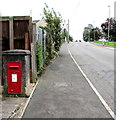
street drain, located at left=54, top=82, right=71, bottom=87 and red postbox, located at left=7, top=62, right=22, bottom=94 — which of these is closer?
red postbox, located at left=7, top=62, right=22, bottom=94

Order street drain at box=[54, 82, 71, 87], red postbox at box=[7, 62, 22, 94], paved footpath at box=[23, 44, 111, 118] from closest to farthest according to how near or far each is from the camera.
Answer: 1. paved footpath at box=[23, 44, 111, 118]
2. red postbox at box=[7, 62, 22, 94]
3. street drain at box=[54, 82, 71, 87]

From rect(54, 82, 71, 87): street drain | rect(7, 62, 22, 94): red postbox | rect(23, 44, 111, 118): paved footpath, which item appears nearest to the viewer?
rect(23, 44, 111, 118): paved footpath

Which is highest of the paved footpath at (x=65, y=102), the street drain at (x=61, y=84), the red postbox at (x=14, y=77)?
the red postbox at (x=14, y=77)

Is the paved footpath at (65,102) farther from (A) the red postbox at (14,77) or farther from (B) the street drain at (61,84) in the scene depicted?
(A) the red postbox at (14,77)

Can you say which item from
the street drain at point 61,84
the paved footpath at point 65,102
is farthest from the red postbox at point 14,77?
the street drain at point 61,84

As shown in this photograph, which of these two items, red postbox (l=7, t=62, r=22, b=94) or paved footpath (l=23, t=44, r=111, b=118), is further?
red postbox (l=7, t=62, r=22, b=94)

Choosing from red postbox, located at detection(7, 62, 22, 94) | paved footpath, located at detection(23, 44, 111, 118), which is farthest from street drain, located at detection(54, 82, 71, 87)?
red postbox, located at detection(7, 62, 22, 94)

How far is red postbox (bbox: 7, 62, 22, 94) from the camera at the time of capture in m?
4.79

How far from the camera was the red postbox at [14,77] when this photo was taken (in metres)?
4.79

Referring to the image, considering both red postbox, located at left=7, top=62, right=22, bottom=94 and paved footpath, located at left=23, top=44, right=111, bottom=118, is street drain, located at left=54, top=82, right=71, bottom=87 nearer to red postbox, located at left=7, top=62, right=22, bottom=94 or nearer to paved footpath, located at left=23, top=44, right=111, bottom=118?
paved footpath, located at left=23, top=44, right=111, bottom=118

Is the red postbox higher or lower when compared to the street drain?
higher

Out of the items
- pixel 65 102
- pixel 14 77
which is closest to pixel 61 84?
pixel 65 102

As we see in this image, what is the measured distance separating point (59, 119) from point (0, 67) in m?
3.05

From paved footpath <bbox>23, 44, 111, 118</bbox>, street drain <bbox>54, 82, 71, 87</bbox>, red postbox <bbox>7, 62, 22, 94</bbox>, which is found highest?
red postbox <bbox>7, 62, 22, 94</bbox>
